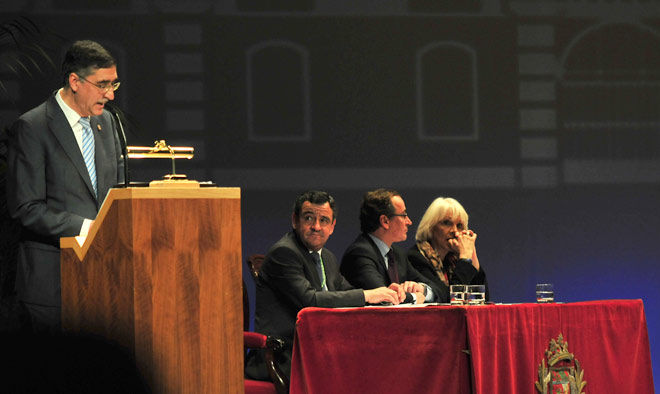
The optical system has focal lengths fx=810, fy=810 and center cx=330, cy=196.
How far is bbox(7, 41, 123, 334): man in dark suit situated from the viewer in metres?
2.01

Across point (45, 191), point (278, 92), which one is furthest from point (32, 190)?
point (278, 92)

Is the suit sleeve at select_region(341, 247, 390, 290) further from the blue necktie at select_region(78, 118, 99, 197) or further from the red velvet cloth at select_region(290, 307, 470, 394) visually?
the blue necktie at select_region(78, 118, 99, 197)

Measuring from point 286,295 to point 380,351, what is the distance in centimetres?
54

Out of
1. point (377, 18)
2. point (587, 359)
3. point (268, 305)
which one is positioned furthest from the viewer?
point (377, 18)

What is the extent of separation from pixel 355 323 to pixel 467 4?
3030mm

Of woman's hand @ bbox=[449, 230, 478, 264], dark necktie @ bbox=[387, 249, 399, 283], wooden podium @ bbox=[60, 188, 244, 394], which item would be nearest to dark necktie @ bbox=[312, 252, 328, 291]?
dark necktie @ bbox=[387, 249, 399, 283]

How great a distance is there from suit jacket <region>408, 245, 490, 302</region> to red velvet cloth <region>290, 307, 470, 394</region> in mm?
1006

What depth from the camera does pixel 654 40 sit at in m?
5.43

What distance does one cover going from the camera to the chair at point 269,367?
296 centimetres

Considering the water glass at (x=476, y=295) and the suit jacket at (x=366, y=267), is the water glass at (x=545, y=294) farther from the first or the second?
the suit jacket at (x=366, y=267)

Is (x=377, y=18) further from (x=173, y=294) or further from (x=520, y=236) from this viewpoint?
(x=173, y=294)

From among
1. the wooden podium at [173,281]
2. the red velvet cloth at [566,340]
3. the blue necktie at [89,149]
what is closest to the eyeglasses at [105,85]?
the blue necktie at [89,149]

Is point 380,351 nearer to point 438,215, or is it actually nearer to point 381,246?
point 381,246

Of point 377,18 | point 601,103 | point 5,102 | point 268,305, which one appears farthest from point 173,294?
point 601,103
